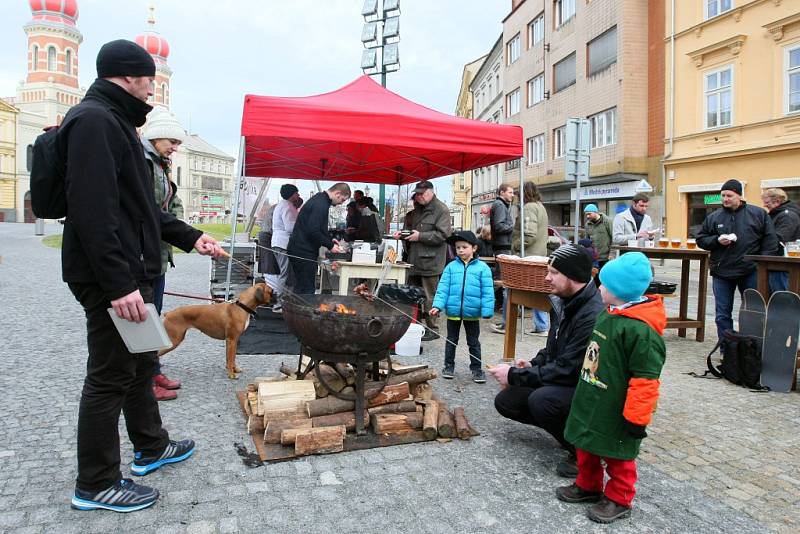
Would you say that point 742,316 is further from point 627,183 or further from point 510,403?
point 627,183

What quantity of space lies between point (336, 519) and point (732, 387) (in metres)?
4.22

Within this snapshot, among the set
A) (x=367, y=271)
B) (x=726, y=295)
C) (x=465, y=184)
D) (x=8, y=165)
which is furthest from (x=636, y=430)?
(x=8, y=165)

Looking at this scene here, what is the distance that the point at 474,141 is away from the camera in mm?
6789

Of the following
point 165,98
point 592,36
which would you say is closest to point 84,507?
point 592,36

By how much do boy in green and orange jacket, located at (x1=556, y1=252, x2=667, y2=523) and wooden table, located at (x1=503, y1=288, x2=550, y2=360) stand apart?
2252 millimetres

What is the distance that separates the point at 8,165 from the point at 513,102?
64524 millimetres

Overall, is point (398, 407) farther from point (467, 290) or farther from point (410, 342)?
point (410, 342)

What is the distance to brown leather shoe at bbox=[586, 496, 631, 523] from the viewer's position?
8.83ft

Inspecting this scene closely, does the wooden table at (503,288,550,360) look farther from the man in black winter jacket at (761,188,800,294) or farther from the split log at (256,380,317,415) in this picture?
the man in black winter jacket at (761,188,800,294)

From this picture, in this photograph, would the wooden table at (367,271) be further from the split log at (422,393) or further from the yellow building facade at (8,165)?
the yellow building facade at (8,165)

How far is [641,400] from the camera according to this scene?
2.57m

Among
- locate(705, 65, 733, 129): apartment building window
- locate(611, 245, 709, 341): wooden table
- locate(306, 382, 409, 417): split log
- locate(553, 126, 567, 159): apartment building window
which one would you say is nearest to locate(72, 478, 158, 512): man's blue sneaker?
locate(306, 382, 409, 417): split log

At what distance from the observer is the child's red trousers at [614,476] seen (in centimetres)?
274

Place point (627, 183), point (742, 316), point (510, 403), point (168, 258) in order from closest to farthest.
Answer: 1. point (510, 403)
2. point (168, 258)
3. point (742, 316)
4. point (627, 183)
